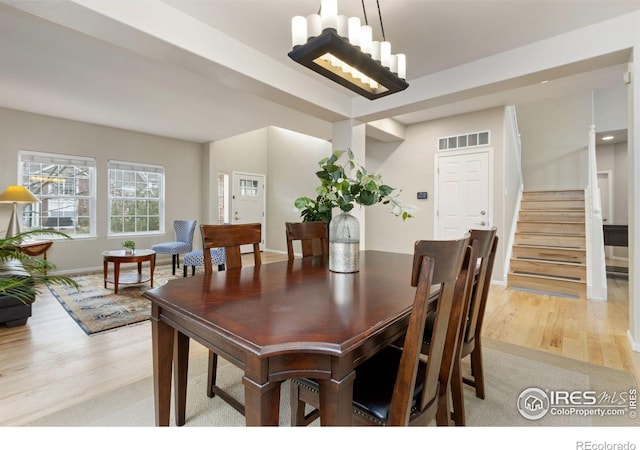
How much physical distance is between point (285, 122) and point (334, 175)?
12.1ft

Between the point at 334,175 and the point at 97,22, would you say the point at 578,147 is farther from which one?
the point at 97,22

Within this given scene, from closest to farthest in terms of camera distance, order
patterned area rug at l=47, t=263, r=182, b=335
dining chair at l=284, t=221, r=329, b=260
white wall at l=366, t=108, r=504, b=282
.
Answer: dining chair at l=284, t=221, r=329, b=260
patterned area rug at l=47, t=263, r=182, b=335
white wall at l=366, t=108, r=504, b=282

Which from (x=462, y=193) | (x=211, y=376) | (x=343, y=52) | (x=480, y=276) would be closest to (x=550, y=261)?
(x=462, y=193)

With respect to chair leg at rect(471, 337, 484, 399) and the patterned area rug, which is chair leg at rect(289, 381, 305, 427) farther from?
the patterned area rug

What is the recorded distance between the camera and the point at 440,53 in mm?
2887

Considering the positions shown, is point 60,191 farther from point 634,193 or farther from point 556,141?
point 556,141

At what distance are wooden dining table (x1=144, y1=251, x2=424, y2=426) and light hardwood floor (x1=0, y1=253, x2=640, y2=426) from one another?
33.0 inches

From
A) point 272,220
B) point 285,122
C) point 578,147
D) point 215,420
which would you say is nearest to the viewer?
point 215,420

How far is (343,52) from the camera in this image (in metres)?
1.59

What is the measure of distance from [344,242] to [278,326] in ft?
2.65

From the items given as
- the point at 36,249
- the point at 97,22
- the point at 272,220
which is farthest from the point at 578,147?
the point at 36,249

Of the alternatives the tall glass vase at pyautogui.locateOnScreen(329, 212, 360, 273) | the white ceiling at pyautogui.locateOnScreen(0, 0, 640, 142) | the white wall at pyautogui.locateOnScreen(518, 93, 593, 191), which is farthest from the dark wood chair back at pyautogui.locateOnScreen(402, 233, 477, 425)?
the white wall at pyautogui.locateOnScreen(518, 93, 593, 191)

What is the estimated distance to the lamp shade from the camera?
4.05m
